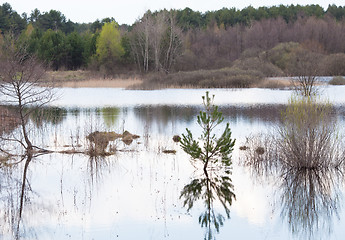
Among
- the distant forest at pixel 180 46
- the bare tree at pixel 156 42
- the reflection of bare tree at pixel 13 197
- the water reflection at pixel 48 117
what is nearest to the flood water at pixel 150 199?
the reflection of bare tree at pixel 13 197

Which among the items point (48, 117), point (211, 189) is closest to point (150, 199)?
point (211, 189)

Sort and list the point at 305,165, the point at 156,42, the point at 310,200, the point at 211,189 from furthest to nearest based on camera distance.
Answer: the point at 156,42, the point at 305,165, the point at 211,189, the point at 310,200

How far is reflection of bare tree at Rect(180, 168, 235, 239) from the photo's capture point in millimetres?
7600

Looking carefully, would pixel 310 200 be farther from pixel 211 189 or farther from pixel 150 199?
pixel 150 199

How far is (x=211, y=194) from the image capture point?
29.9 feet

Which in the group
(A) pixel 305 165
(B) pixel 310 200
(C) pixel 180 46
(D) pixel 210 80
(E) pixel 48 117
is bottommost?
(B) pixel 310 200

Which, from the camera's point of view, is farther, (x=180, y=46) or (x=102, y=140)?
(x=180, y=46)

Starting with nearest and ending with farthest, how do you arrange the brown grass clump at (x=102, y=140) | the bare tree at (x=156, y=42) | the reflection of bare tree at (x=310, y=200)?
the reflection of bare tree at (x=310, y=200)
the brown grass clump at (x=102, y=140)
the bare tree at (x=156, y=42)

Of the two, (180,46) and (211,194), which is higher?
(180,46)

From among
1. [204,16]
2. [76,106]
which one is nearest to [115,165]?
[76,106]

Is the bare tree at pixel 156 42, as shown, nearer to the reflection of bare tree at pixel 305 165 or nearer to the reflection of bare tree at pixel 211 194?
the reflection of bare tree at pixel 305 165

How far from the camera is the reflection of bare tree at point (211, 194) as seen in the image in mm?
7600

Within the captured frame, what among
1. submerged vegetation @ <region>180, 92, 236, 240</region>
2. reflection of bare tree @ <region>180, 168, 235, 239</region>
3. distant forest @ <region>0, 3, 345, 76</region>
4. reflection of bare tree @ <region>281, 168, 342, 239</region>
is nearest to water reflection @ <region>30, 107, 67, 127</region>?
submerged vegetation @ <region>180, 92, 236, 240</region>

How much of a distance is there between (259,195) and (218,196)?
795 millimetres
